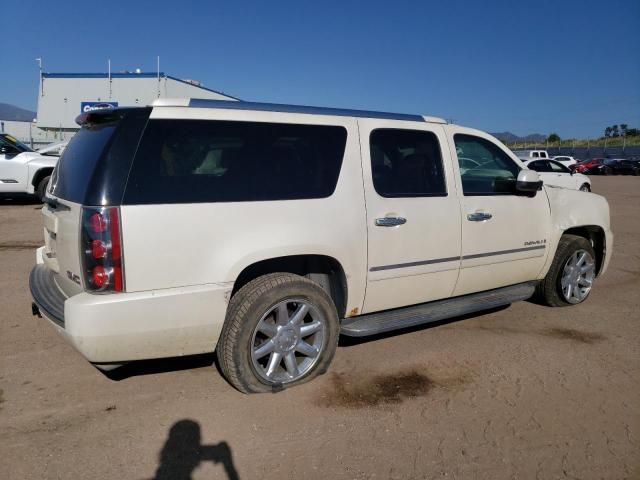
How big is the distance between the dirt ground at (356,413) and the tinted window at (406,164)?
1321 mm

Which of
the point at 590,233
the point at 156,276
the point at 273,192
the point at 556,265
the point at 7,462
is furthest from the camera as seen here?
the point at 590,233

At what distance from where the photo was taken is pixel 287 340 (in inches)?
136

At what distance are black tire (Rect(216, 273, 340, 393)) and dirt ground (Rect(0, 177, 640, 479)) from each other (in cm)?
13

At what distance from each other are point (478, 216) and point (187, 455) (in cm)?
283

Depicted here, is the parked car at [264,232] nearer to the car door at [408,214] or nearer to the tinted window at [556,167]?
the car door at [408,214]

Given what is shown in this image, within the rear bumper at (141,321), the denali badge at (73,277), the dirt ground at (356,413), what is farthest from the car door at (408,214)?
the denali badge at (73,277)

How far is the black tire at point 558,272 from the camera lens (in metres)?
5.14

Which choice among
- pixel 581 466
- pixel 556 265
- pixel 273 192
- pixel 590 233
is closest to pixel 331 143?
pixel 273 192

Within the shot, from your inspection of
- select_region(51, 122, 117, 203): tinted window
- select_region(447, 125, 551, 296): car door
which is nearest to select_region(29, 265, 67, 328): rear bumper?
select_region(51, 122, 117, 203): tinted window

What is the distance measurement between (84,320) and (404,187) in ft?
7.76

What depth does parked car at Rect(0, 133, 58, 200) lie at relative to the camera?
11617mm

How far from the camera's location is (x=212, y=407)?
326cm

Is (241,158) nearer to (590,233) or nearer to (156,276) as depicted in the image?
(156,276)

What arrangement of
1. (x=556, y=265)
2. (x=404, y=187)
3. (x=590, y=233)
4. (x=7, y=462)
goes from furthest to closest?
(x=590, y=233)
(x=556, y=265)
(x=404, y=187)
(x=7, y=462)
